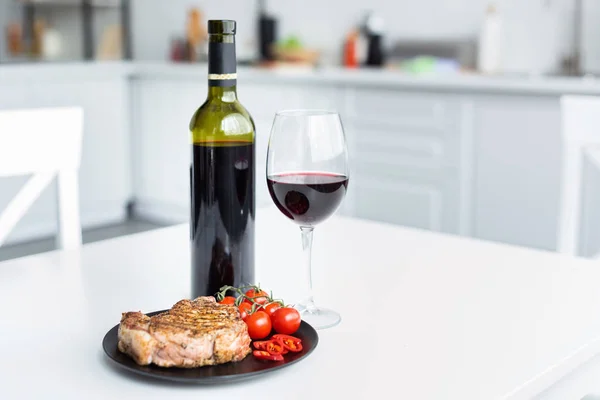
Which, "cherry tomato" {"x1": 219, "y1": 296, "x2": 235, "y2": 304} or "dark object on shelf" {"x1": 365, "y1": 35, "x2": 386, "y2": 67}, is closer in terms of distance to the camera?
"cherry tomato" {"x1": 219, "y1": 296, "x2": 235, "y2": 304}

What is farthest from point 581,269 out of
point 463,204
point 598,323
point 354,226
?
point 463,204

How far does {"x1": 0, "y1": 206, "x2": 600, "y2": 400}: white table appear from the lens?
678 millimetres

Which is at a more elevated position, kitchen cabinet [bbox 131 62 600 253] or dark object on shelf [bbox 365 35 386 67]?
dark object on shelf [bbox 365 35 386 67]

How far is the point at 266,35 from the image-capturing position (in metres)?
4.62

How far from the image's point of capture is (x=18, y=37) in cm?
409

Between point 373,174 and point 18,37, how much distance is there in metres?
1.97

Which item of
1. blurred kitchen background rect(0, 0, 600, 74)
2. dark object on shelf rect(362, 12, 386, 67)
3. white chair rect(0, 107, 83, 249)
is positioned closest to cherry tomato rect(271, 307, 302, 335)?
white chair rect(0, 107, 83, 249)

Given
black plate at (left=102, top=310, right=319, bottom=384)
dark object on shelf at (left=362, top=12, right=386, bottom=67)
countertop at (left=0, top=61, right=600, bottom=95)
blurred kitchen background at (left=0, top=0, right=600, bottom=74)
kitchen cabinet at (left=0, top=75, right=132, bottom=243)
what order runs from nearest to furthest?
1. black plate at (left=102, top=310, right=319, bottom=384)
2. countertop at (left=0, top=61, right=600, bottom=95)
3. blurred kitchen background at (left=0, top=0, right=600, bottom=74)
4. kitchen cabinet at (left=0, top=75, right=132, bottom=243)
5. dark object on shelf at (left=362, top=12, right=386, bottom=67)

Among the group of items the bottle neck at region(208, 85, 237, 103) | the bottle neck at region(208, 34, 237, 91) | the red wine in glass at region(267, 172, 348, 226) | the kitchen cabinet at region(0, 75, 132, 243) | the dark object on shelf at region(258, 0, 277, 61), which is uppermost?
the dark object on shelf at region(258, 0, 277, 61)

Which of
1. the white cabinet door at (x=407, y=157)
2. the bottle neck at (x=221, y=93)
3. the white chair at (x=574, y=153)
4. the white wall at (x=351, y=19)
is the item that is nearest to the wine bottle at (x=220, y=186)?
the bottle neck at (x=221, y=93)

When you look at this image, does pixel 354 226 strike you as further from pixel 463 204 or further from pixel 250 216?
pixel 463 204

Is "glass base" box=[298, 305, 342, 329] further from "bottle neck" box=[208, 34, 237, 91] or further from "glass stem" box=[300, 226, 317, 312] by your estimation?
"bottle neck" box=[208, 34, 237, 91]

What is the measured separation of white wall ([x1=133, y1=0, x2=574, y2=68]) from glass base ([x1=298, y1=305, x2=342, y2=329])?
10.0ft

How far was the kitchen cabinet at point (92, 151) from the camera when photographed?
3.80 m
